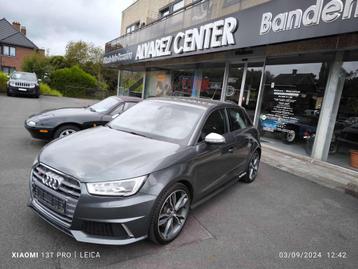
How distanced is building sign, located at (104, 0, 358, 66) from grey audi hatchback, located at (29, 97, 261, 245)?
3172mm

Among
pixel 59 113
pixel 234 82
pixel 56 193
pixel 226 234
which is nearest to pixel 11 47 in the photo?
pixel 234 82

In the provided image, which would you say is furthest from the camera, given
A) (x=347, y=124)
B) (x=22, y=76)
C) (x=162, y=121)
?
(x=22, y=76)

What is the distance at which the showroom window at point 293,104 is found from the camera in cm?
707

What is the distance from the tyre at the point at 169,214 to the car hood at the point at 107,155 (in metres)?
0.34

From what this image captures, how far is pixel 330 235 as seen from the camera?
133 inches

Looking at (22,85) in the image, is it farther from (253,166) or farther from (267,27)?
(253,166)

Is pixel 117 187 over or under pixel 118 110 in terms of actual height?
under

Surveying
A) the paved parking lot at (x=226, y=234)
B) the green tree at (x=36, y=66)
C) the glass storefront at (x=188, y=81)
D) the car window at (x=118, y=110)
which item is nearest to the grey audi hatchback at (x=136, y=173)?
the paved parking lot at (x=226, y=234)

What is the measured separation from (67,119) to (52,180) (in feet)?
11.2

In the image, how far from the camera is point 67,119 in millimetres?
5551

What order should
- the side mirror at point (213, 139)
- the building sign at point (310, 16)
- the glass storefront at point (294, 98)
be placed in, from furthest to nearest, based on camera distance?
1. the glass storefront at point (294, 98)
2. the building sign at point (310, 16)
3. the side mirror at point (213, 139)

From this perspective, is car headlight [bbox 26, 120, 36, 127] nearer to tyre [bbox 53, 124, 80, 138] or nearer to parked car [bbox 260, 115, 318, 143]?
tyre [bbox 53, 124, 80, 138]

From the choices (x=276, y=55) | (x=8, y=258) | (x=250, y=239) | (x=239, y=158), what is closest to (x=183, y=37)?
(x=276, y=55)

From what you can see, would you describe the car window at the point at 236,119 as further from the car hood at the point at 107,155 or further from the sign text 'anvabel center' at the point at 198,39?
the sign text 'anvabel center' at the point at 198,39
